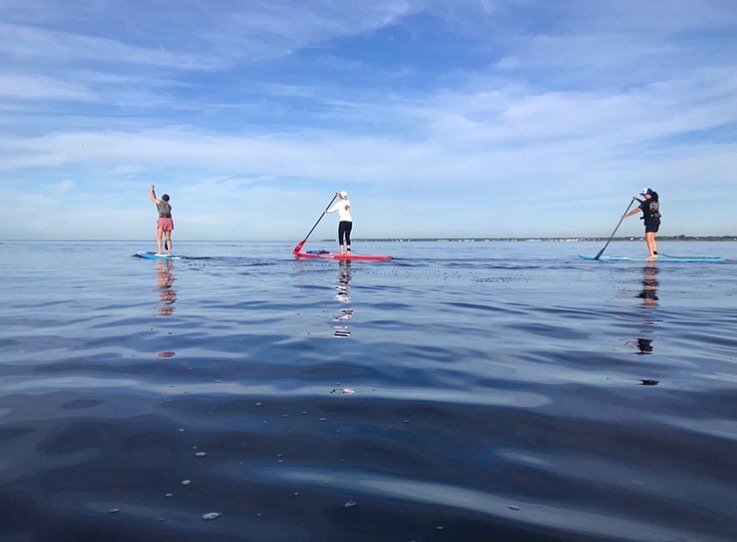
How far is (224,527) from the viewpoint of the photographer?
188 centimetres

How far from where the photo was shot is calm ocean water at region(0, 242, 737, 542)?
194 centimetres

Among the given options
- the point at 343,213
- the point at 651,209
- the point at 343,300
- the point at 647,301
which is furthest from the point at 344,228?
the point at 647,301

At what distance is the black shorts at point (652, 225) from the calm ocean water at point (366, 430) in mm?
14965

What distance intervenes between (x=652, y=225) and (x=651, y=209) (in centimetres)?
64

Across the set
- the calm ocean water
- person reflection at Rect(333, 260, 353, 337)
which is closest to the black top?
person reflection at Rect(333, 260, 353, 337)

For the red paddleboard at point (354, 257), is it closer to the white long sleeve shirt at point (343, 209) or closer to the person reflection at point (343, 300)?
the white long sleeve shirt at point (343, 209)

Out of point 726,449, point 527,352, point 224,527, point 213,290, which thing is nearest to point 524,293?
point 527,352

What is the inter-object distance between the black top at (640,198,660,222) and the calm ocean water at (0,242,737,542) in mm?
15026

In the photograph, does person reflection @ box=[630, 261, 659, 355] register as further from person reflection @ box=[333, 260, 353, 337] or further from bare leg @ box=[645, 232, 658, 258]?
bare leg @ box=[645, 232, 658, 258]

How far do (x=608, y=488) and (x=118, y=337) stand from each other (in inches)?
190

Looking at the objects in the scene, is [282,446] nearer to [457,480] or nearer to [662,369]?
[457,480]

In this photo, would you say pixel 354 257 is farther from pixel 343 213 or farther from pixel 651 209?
pixel 651 209

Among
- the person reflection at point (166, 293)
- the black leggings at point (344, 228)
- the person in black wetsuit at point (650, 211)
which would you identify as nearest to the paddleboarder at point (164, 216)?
the black leggings at point (344, 228)

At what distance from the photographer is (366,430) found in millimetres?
2799
